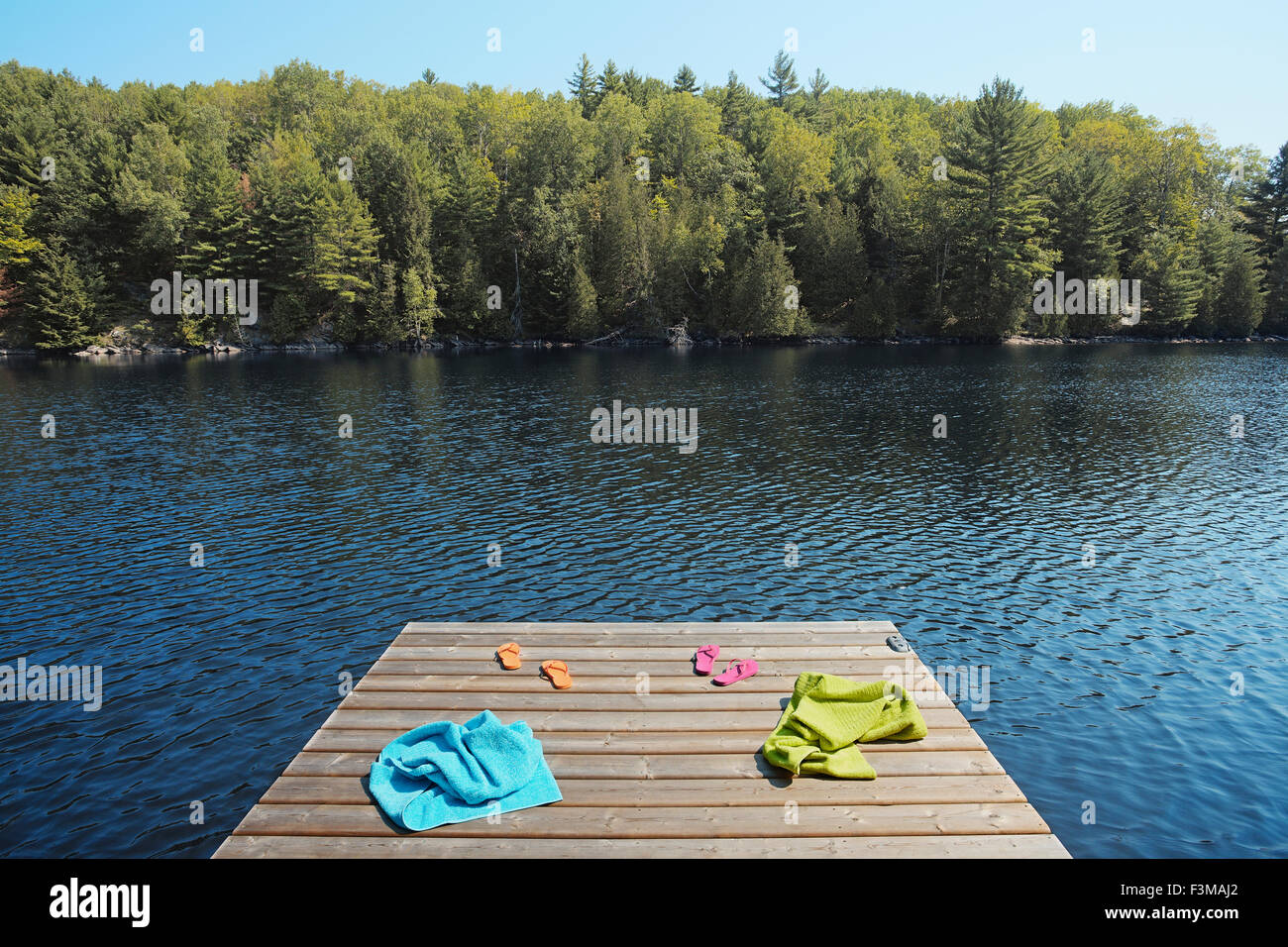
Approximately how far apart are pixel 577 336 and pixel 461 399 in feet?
154

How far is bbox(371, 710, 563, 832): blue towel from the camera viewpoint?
8000 millimetres

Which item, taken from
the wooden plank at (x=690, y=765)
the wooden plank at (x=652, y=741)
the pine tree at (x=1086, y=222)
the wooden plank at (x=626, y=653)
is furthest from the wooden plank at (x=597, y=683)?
the pine tree at (x=1086, y=222)

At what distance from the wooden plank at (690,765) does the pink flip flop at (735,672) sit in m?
1.90

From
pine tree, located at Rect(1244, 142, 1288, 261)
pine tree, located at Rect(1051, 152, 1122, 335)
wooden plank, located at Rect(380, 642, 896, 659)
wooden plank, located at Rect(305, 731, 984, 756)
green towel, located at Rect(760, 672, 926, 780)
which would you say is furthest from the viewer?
pine tree, located at Rect(1244, 142, 1288, 261)

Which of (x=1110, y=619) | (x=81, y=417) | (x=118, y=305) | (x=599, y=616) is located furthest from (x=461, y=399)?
(x=118, y=305)

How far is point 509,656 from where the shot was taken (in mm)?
11711

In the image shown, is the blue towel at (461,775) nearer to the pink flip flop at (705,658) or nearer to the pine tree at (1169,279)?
the pink flip flop at (705,658)

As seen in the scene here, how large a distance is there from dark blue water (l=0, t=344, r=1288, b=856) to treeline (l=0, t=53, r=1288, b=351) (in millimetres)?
47320

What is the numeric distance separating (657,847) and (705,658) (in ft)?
13.9

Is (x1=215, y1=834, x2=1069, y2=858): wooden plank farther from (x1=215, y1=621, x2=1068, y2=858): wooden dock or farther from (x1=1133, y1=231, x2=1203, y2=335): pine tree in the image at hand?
(x1=1133, y1=231, x2=1203, y2=335): pine tree

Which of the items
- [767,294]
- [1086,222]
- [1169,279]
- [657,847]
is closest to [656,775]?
[657,847]

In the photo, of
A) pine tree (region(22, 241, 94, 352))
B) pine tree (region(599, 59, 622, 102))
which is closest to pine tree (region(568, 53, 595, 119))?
pine tree (region(599, 59, 622, 102))

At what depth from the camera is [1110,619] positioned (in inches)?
679

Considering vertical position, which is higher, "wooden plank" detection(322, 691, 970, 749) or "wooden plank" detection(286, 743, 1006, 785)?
"wooden plank" detection(322, 691, 970, 749)
